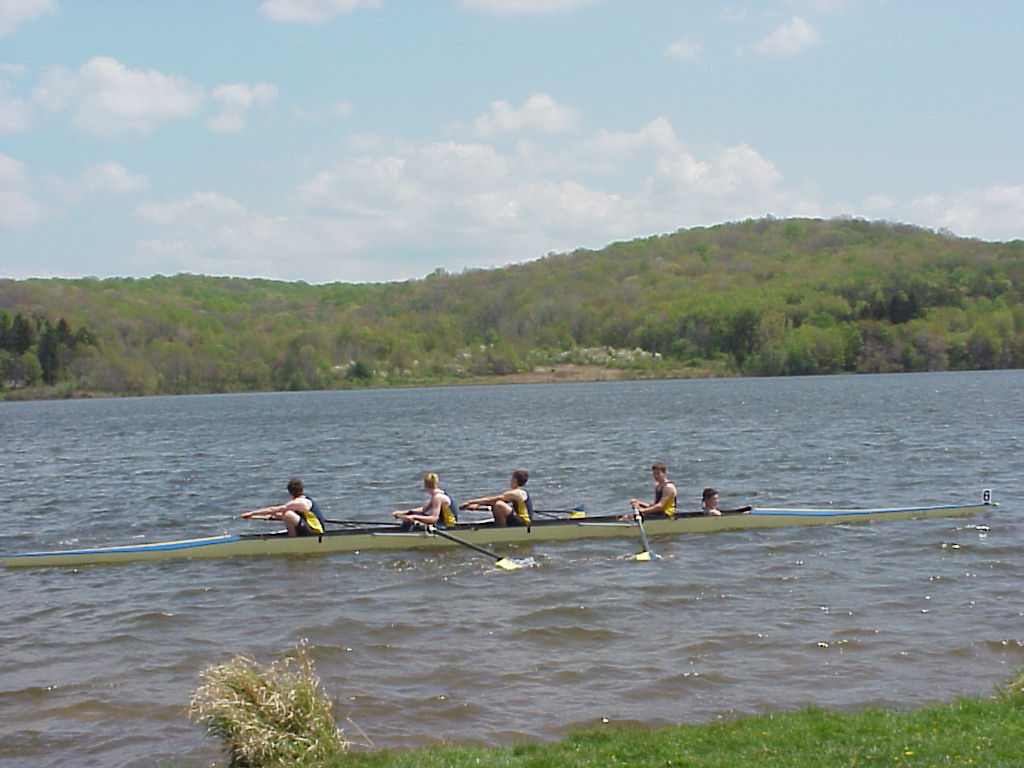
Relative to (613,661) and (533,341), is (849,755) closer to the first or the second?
(613,661)

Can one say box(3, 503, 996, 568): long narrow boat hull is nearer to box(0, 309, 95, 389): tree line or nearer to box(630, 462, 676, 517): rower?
box(630, 462, 676, 517): rower

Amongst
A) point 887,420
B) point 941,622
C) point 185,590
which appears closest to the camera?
point 941,622

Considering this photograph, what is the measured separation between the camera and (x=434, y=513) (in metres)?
18.3

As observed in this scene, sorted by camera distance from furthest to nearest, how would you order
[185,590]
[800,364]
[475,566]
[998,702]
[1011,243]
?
[1011,243]
[800,364]
[475,566]
[185,590]
[998,702]

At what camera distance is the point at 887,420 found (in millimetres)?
49062

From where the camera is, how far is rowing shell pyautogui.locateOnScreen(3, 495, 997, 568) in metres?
17.8

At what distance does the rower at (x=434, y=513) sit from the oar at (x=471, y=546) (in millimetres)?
126

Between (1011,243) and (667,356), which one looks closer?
(667,356)

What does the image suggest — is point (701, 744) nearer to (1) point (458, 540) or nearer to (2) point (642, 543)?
(1) point (458, 540)

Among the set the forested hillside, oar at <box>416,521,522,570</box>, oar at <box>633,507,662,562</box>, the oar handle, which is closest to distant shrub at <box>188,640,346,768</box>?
oar at <box>416,521,522,570</box>

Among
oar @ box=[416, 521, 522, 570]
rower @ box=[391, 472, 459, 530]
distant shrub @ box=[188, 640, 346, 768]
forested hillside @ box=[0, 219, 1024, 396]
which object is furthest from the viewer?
forested hillside @ box=[0, 219, 1024, 396]

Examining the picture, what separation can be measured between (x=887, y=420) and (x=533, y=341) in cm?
12215

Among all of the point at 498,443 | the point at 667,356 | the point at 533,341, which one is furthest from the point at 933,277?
the point at 498,443

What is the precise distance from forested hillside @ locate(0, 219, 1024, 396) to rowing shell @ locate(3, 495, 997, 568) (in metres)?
119
